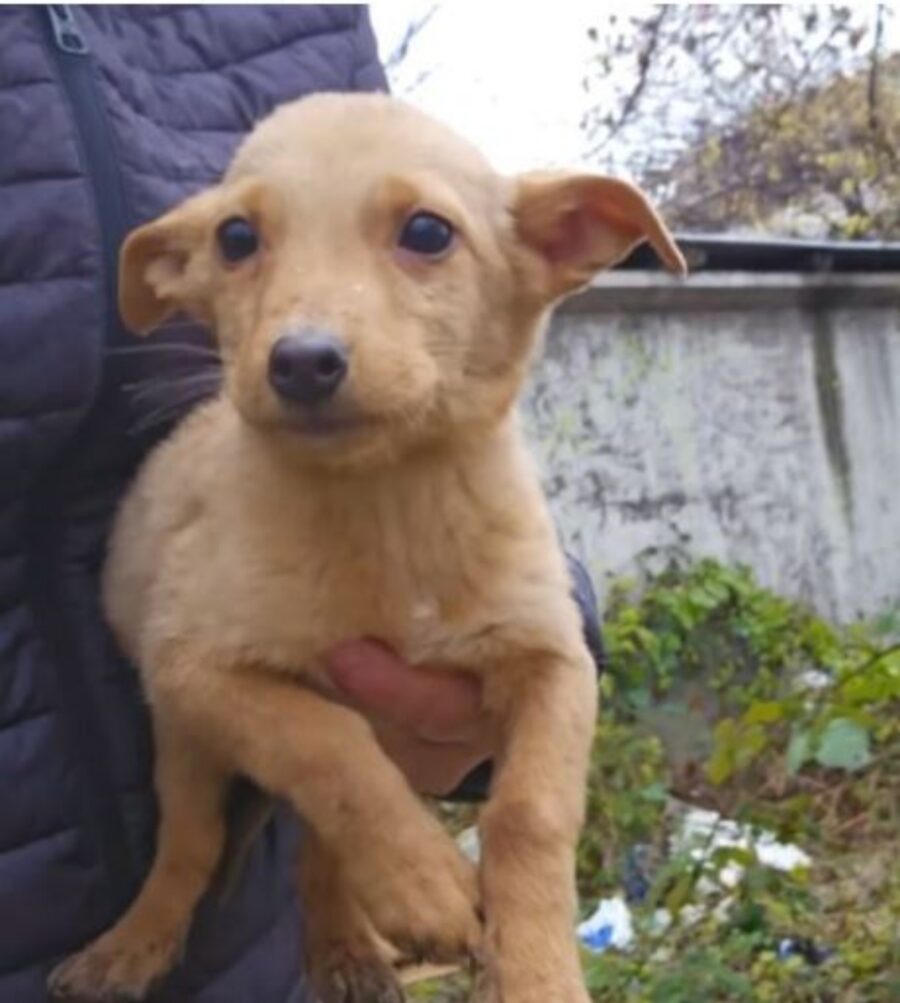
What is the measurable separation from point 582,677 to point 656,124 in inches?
391

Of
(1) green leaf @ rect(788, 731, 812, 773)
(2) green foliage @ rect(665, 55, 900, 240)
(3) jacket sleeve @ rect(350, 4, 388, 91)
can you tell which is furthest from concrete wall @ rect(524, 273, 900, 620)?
(3) jacket sleeve @ rect(350, 4, 388, 91)

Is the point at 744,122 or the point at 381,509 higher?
the point at 381,509

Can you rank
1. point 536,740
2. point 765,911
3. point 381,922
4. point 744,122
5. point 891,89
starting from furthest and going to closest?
1. point 744,122
2. point 891,89
3. point 765,911
4. point 536,740
5. point 381,922

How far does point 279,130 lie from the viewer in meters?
2.22

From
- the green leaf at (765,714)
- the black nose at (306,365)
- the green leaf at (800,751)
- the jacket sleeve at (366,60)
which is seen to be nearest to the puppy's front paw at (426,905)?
the black nose at (306,365)

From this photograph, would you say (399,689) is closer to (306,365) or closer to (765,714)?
(306,365)

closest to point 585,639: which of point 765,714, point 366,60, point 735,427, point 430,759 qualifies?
point 430,759

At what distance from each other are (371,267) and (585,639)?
545 millimetres

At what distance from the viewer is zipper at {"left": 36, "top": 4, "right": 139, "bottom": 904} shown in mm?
2115

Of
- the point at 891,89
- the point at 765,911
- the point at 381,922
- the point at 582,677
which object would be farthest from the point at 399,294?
the point at 891,89

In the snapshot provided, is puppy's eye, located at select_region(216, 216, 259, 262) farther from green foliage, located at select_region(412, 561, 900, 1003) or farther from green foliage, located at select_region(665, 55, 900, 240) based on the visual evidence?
green foliage, located at select_region(665, 55, 900, 240)

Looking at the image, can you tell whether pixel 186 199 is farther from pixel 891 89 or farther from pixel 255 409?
pixel 891 89

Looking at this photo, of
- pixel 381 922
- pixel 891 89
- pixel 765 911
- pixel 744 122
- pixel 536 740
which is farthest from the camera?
pixel 744 122

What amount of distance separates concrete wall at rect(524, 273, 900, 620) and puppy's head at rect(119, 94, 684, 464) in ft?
17.4
